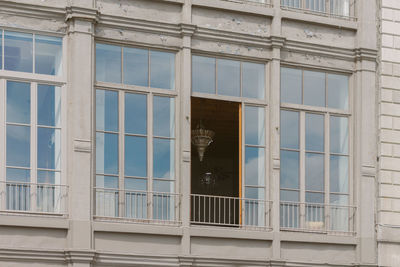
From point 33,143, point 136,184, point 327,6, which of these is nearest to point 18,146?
point 33,143

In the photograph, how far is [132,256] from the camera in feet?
52.6

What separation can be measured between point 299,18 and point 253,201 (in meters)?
4.10

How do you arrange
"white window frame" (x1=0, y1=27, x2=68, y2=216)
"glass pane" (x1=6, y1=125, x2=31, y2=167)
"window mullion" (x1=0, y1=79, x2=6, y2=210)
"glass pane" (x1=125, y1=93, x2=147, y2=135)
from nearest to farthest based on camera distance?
"window mullion" (x1=0, y1=79, x2=6, y2=210)
"white window frame" (x1=0, y1=27, x2=68, y2=216)
"glass pane" (x1=6, y1=125, x2=31, y2=167)
"glass pane" (x1=125, y1=93, x2=147, y2=135)

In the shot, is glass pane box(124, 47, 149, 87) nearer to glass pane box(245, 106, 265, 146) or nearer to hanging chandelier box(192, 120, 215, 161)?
glass pane box(245, 106, 265, 146)

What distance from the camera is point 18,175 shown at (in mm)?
15633

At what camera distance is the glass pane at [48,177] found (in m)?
15.8

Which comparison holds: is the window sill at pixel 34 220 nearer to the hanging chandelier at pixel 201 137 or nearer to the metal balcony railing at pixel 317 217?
the hanging chandelier at pixel 201 137

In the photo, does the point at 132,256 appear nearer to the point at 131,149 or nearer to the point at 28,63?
the point at 131,149

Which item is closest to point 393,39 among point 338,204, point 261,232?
point 338,204

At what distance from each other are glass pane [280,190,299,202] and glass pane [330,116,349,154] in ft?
4.61

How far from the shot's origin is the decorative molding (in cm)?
1588

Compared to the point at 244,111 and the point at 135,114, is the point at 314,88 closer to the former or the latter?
the point at 244,111

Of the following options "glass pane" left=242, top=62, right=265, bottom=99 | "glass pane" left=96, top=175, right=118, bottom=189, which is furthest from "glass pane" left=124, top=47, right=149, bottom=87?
"glass pane" left=242, top=62, right=265, bottom=99

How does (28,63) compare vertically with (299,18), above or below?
below
